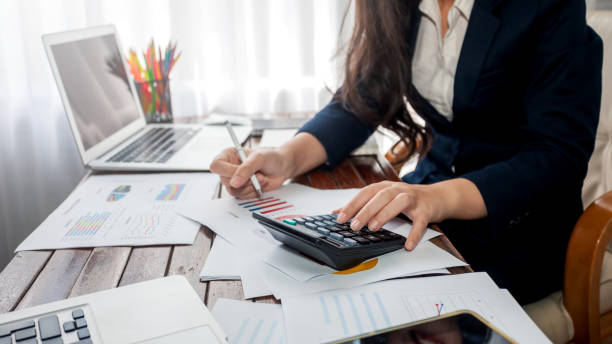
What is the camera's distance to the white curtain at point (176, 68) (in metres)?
1.73

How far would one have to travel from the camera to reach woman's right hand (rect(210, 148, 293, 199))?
0.86 meters

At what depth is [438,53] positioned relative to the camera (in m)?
1.04

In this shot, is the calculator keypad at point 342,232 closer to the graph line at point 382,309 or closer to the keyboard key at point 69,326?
the graph line at point 382,309

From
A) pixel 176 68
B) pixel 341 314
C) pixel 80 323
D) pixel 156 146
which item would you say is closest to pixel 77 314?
pixel 80 323

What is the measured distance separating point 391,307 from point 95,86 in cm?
90

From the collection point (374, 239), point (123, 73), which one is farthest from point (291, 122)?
point (374, 239)

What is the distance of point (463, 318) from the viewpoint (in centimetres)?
45

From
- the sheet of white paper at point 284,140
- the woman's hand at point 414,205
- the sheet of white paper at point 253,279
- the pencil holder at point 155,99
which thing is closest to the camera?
the sheet of white paper at point 253,279

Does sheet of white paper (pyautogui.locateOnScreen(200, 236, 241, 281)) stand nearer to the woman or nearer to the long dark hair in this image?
the woman

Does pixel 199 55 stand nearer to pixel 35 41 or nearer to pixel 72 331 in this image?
pixel 35 41

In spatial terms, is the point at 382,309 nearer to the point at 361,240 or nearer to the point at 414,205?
the point at 361,240

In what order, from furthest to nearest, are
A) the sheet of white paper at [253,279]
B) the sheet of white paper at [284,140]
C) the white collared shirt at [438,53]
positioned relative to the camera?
the sheet of white paper at [284,140], the white collared shirt at [438,53], the sheet of white paper at [253,279]

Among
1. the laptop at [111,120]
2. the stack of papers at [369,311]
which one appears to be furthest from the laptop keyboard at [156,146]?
the stack of papers at [369,311]

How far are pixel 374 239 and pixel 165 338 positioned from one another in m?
0.27
